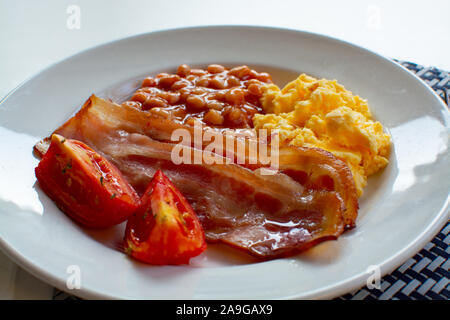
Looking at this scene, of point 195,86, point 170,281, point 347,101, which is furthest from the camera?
point 195,86

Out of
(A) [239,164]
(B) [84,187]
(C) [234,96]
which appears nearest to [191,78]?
(C) [234,96]

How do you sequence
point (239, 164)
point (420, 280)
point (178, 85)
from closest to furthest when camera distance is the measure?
1. point (420, 280)
2. point (239, 164)
3. point (178, 85)

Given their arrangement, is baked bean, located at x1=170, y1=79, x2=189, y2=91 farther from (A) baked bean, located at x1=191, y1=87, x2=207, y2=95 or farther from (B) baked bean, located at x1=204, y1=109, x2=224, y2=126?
(B) baked bean, located at x1=204, y1=109, x2=224, y2=126

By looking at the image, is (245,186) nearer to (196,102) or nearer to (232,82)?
(196,102)

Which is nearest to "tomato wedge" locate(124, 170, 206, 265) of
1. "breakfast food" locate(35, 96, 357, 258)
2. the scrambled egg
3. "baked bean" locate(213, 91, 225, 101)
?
"breakfast food" locate(35, 96, 357, 258)
